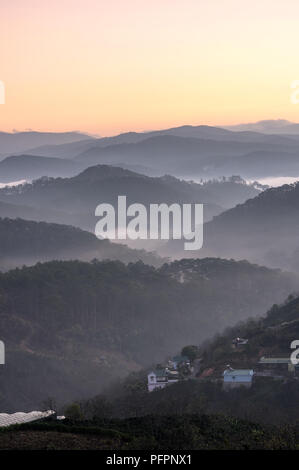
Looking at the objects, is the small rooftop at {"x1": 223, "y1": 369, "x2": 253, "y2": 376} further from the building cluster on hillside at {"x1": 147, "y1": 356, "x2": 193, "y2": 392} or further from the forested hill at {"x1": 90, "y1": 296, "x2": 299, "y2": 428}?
the building cluster on hillside at {"x1": 147, "y1": 356, "x2": 193, "y2": 392}

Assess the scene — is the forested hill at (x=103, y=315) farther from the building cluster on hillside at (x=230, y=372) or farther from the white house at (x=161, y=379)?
the white house at (x=161, y=379)

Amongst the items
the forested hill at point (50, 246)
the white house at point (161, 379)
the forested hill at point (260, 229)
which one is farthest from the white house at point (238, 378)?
the forested hill at point (260, 229)

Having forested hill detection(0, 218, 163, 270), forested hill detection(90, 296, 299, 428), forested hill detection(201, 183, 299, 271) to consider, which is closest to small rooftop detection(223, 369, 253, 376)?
forested hill detection(90, 296, 299, 428)

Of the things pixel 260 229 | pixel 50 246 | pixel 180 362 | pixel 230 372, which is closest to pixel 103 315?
pixel 180 362

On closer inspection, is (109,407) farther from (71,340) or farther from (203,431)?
(71,340)

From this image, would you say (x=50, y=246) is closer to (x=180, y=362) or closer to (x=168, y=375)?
(x=180, y=362)
